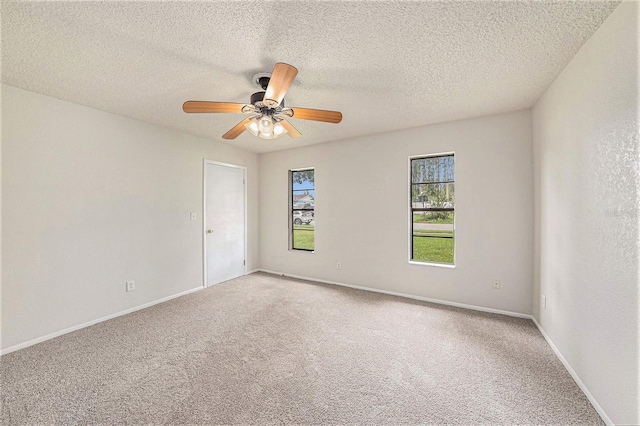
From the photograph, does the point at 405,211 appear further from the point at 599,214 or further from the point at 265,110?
the point at 265,110

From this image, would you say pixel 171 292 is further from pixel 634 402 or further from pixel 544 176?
pixel 544 176

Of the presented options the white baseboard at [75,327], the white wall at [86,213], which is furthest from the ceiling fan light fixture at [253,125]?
the white baseboard at [75,327]

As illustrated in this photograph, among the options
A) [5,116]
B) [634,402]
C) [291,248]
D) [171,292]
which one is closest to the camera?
[634,402]

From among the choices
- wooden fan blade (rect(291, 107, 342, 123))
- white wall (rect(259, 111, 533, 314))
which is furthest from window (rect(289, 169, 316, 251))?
wooden fan blade (rect(291, 107, 342, 123))

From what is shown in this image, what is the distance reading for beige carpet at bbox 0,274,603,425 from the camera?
1.67 m

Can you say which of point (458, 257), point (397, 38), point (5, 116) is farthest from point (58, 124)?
point (458, 257)

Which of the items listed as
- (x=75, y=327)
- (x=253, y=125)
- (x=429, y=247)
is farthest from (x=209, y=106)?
(x=429, y=247)

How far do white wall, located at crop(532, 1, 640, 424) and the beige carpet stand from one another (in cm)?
35

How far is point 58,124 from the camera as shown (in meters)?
2.73

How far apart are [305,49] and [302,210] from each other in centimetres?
336

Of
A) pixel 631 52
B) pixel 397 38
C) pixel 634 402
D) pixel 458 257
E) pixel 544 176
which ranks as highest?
pixel 397 38

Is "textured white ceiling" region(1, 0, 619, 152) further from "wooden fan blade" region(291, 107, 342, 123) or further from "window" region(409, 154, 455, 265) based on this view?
"window" region(409, 154, 455, 265)

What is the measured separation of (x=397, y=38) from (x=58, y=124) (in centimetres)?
349

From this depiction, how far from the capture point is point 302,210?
5.03 meters
